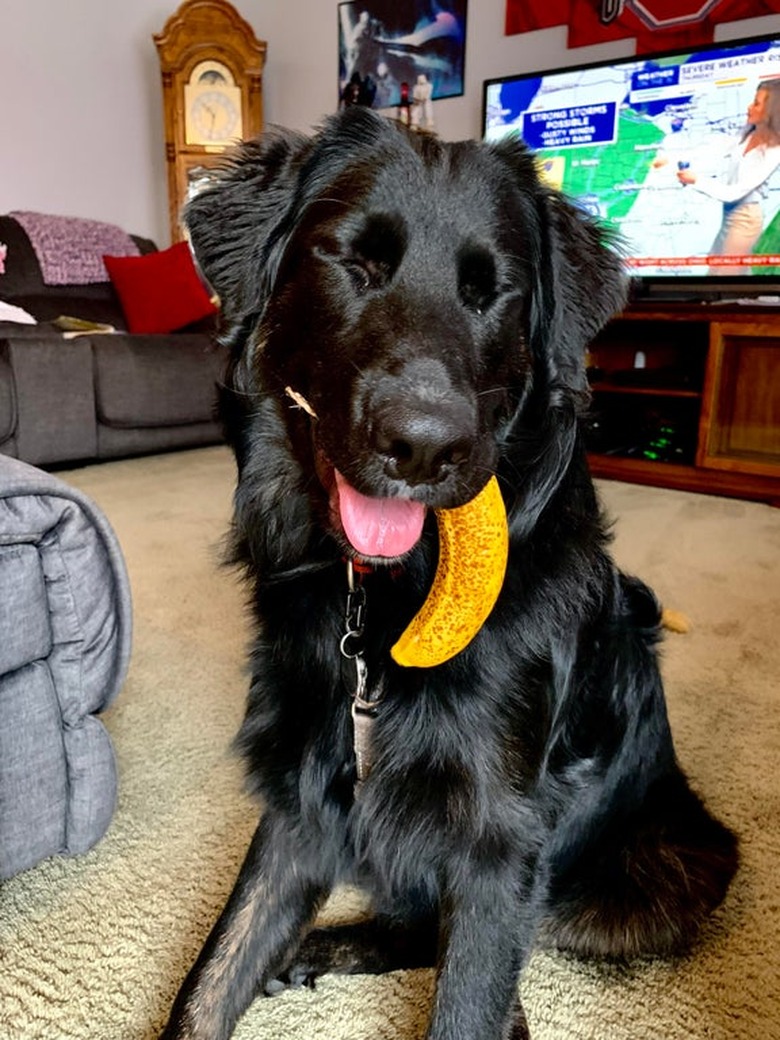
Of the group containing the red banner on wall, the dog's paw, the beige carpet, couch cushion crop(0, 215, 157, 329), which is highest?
the red banner on wall

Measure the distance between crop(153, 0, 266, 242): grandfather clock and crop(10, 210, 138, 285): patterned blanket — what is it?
1.71 ft

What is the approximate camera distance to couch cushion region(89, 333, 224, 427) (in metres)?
3.70

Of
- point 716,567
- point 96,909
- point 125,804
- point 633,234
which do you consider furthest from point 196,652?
point 633,234

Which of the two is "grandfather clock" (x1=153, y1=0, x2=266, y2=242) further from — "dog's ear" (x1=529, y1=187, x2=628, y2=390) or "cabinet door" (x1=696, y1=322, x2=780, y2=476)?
"dog's ear" (x1=529, y1=187, x2=628, y2=390)

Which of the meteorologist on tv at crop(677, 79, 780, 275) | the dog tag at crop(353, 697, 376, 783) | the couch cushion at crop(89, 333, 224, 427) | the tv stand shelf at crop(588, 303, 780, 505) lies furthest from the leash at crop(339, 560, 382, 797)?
the meteorologist on tv at crop(677, 79, 780, 275)

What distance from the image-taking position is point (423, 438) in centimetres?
73

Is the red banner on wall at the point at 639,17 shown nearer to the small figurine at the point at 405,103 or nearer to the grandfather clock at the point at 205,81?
the small figurine at the point at 405,103

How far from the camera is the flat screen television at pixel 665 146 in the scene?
349 centimetres

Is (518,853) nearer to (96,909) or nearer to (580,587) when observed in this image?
(580,587)

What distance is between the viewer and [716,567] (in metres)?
2.58

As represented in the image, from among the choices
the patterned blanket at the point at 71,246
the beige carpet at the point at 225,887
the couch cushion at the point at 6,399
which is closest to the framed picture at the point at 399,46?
the patterned blanket at the point at 71,246

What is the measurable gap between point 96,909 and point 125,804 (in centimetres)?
24

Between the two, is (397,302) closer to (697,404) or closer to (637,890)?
(637,890)

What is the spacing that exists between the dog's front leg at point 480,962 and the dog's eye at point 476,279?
632mm
